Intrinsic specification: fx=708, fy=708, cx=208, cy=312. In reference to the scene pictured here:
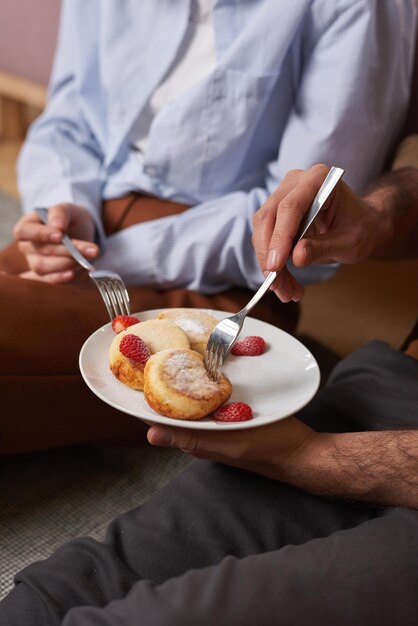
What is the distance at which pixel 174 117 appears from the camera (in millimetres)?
1240

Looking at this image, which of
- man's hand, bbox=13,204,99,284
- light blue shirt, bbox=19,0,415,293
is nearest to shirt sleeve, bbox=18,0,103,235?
light blue shirt, bbox=19,0,415,293

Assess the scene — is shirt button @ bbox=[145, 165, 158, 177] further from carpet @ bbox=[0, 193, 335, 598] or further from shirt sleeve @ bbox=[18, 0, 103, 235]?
carpet @ bbox=[0, 193, 335, 598]

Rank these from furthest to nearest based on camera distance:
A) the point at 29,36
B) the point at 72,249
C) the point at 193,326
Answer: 1. the point at 29,36
2. the point at 72,249
3. the point at 193,326

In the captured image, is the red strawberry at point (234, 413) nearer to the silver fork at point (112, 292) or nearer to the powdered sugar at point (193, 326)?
the powdered sugar at point (193, 326)

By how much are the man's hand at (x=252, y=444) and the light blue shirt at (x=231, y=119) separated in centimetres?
42

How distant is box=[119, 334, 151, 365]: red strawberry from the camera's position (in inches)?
30.6

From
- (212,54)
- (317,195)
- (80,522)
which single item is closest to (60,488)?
(80,522)

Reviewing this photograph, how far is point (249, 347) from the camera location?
0.86m

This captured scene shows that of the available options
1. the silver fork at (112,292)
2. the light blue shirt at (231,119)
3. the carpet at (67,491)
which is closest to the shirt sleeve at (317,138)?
the light blue shirt at (231,119)

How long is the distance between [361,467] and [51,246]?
0.64 meters

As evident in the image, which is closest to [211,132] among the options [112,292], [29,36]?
[112,292]

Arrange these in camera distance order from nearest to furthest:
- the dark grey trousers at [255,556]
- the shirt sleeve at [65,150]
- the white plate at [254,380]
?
the dark grey trousers at [255,556] < the white plate at [254,380] < the shirt sleeve at [65,150]

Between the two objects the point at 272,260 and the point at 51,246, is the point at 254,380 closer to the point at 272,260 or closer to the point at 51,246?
the point at 272,260

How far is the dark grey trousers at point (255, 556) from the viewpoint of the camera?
2.02 ft
